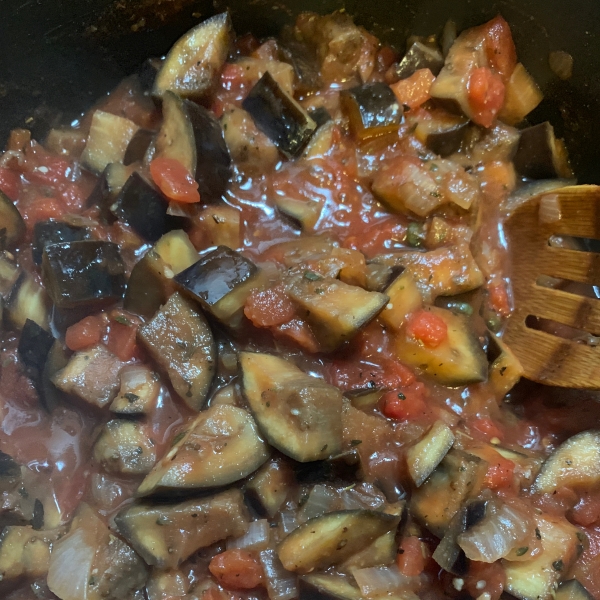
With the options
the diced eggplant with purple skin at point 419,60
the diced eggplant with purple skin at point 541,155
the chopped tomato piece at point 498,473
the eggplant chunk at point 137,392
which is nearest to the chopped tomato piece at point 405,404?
the chopped tomato piece at point 498,473

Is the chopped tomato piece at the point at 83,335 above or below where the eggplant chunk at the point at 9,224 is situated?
below

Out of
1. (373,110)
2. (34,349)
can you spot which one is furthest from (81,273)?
(373,110)

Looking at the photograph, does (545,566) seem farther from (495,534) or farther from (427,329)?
(427,329)

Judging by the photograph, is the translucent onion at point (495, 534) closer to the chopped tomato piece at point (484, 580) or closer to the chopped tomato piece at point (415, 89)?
the chopped tomato piece at point (484, 580)

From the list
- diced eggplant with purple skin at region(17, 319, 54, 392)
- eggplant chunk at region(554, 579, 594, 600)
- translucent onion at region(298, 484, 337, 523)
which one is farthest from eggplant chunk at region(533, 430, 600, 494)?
diced eggplant with purple skin at region(17, 319, 54, 392)

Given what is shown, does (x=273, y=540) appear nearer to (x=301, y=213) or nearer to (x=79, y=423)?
(x=79, y=423)

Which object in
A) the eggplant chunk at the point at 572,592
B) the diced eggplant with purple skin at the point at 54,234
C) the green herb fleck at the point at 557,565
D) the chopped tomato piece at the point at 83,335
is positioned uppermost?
the diced eggplant with purple skin at the point at 54,234

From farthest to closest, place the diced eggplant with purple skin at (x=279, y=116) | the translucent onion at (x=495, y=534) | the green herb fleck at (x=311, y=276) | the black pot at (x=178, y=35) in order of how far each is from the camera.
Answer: the diced eggplant with purple skin at (x=279, y=116)
the black pot at (x=178, y=35)
the green herb fleck at (x=311, y=276)
the translucent onion at (x=495, y=534)
